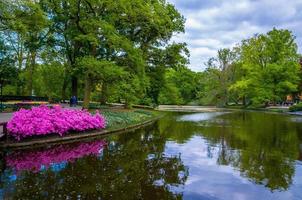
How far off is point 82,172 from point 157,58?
28530 mm

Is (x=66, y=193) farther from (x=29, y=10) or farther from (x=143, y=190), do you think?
(x=29, y=10)

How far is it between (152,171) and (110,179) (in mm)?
1732

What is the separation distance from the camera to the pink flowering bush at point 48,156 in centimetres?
1103

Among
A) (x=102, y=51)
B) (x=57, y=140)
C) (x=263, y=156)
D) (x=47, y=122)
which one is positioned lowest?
(x=263, y=156)

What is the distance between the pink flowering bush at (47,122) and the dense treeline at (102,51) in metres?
5.37

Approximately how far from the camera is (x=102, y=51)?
96.4 feet

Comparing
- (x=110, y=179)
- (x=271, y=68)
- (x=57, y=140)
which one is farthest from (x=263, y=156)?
(x=271, y=68)

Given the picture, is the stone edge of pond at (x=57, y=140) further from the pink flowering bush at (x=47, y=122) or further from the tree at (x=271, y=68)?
the tree at (x=271, y=68)

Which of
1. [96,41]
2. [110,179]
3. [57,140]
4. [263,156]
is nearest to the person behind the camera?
[110,179]

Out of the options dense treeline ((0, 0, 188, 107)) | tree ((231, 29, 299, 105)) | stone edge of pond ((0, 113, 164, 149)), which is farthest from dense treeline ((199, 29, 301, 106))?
stone edge of pond ((0, 113, 164, 149))

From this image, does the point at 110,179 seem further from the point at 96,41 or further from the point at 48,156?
the point at 96,41

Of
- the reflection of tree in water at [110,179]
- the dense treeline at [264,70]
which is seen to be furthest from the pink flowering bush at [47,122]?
the dense treeline at [264,70]

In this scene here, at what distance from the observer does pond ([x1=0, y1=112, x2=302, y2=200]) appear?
851 centimetres

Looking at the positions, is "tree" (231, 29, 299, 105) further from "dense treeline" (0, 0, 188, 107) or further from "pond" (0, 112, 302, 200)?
"pond" (0, 112, 302, 200)
